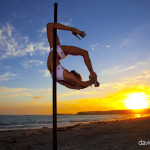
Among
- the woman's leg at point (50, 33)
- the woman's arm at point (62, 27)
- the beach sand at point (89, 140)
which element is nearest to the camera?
the woman's arm at point (62, 27)

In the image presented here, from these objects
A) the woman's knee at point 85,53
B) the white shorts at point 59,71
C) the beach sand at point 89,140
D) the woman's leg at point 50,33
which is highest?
the woman's leg at point 50,33

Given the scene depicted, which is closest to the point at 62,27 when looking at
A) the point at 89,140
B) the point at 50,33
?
the point at 50,33

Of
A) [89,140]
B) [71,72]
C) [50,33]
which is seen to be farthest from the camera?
[89,140]

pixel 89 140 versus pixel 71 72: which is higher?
pixel 71 72

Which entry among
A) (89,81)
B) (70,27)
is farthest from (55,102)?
(70,27)

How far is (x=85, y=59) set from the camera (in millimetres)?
3031

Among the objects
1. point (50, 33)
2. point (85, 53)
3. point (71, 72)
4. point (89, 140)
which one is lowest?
point (89, 140)

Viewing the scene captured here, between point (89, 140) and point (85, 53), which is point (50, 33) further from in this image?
point (89, 140)

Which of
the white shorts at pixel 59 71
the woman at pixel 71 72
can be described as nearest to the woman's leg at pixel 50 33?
the woman at pixel 71 72

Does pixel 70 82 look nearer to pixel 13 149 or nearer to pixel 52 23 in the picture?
pixel 52 23

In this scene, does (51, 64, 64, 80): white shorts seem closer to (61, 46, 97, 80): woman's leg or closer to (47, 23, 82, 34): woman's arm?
(61, 46, 97, 80): woman's leg

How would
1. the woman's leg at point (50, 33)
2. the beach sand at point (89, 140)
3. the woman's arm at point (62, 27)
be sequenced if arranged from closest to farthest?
1. the woman's arm at point (62, 27)
2. the woman's leg at point (50, 33)
3. the beach sand at point (89, 140)

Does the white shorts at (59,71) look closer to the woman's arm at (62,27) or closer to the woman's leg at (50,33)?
the woman's leg at (50,33)

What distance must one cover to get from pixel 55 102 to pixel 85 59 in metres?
0.94
